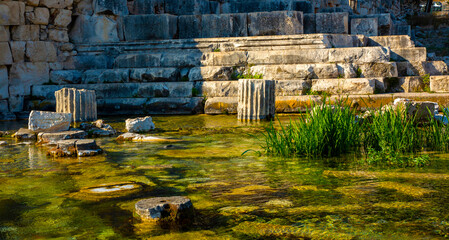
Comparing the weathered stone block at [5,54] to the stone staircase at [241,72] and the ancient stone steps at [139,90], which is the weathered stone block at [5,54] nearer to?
the stone staircase at [241,72]

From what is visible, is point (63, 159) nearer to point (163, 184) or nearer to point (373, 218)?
point (163, 184)

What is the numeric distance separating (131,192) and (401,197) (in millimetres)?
1765

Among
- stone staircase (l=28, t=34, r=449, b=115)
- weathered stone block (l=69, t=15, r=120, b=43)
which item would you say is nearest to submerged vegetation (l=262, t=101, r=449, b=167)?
stone staircase (l=28, t=34, r=449, b=115)

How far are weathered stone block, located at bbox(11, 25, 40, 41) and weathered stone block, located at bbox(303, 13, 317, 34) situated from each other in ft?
19.7

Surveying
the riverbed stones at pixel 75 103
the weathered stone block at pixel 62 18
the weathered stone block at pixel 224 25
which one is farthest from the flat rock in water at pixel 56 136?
the weathered stone block at pixel 224 25

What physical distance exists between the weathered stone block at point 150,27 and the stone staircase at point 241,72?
77 cm

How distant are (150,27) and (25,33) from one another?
2810 millimetres

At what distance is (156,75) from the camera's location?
33.1 ft

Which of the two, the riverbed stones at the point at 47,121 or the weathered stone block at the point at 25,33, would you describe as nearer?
the riverbed stones at the point at 47,121

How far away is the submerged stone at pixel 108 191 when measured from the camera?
11.0ft

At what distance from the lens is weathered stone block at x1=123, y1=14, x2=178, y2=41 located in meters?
11.7

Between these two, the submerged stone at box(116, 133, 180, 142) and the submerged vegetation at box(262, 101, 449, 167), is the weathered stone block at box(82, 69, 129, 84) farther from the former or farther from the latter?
the submerged vegetation at box(262, 101, 449, 167)

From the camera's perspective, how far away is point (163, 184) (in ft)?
12.0

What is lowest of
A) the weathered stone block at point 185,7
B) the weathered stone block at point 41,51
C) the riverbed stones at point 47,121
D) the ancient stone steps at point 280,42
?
the riverbed stones at point 47,121
